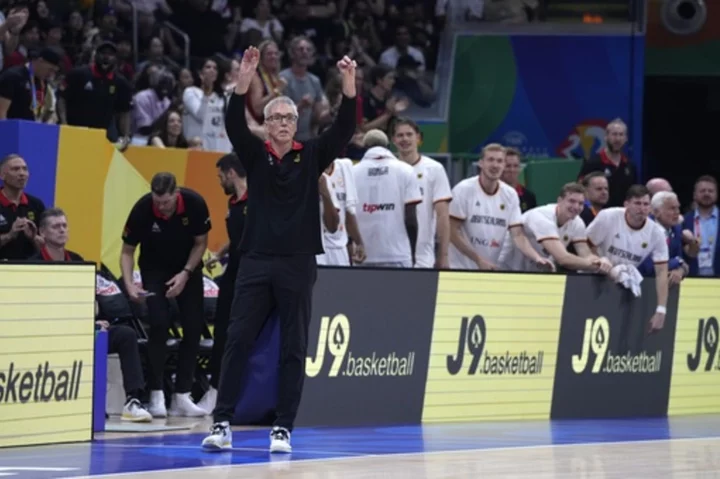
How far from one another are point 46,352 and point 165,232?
95.2 inches

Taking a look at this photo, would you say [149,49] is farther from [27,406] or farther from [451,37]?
[27,406]

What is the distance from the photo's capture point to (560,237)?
14.9 meters

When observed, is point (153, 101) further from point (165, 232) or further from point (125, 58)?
point (165, 232)

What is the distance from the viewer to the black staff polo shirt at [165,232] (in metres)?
13.4

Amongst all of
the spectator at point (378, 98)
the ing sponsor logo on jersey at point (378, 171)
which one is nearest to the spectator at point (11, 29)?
the ing sponsor logo on jersey at point (378, 171)

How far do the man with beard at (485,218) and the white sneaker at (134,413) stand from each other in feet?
10.6

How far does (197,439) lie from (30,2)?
10294 mm

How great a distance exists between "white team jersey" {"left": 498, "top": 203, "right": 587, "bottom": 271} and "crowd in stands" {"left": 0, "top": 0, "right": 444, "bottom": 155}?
2520 millimetres

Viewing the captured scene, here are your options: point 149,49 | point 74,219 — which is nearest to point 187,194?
point 74,219

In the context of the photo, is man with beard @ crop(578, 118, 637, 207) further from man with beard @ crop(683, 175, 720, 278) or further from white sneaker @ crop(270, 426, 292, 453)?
white sneaker @ crop(270, 426, 292, 453)

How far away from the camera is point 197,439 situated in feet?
37.4

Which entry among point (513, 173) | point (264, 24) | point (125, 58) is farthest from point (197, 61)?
point (513, 173)

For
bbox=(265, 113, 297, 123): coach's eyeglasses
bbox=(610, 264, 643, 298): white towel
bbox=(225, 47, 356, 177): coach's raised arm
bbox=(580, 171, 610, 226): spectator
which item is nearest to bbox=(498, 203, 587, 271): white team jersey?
bbox=(610, 264, 643, 298): white towel

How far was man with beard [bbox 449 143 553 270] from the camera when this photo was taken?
565 inches
